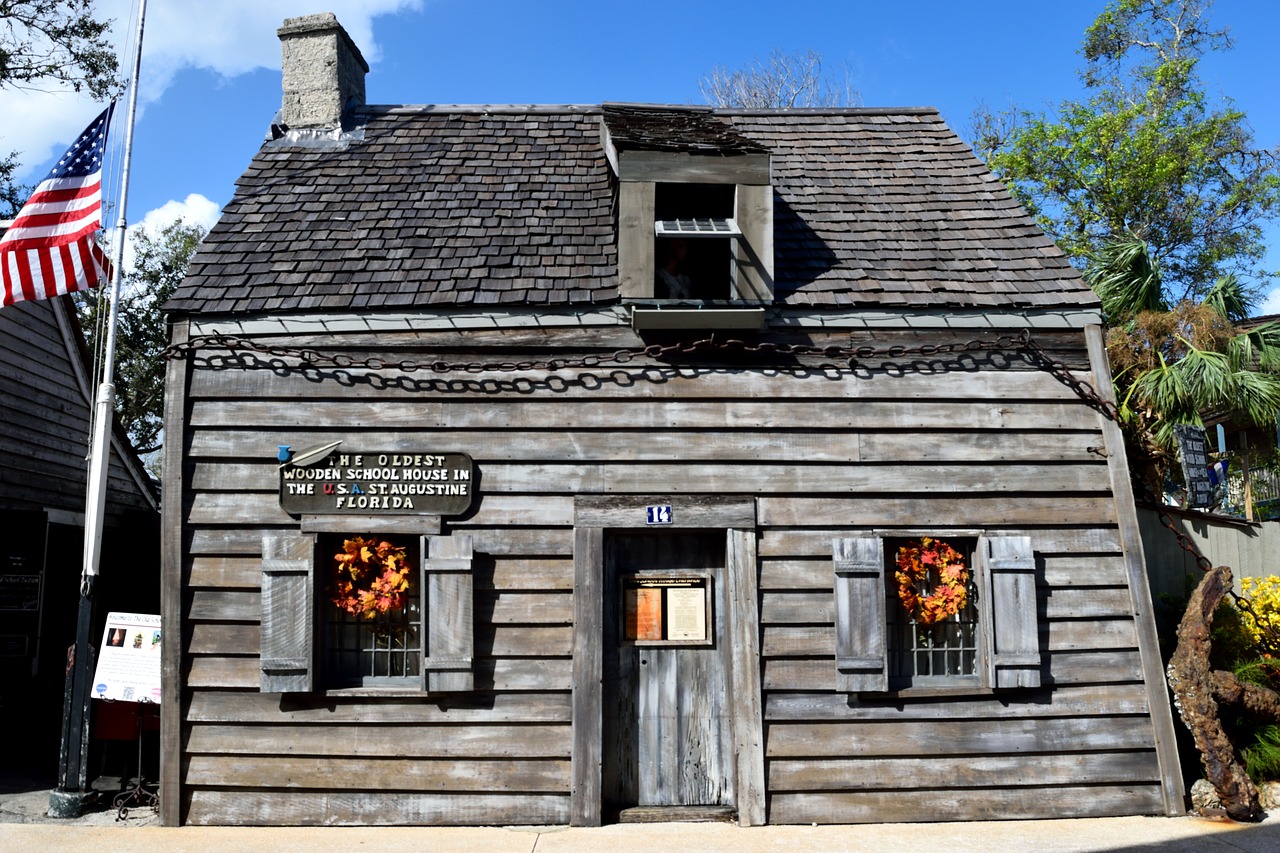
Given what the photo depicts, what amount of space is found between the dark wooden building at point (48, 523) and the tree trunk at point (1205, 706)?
330 inches

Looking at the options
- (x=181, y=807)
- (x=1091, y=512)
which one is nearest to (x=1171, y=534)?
(x=1091, y=512)

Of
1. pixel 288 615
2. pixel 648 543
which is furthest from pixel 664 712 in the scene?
pixel 288 615

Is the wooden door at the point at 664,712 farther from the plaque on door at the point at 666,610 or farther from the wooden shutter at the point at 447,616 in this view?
the wooden shutter at the point at 447,616

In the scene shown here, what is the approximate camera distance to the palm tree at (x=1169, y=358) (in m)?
9.30

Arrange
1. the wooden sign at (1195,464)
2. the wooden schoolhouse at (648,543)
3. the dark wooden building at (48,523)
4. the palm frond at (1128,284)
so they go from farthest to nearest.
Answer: the palm frond at (1128,284)
the dark wooden building at (48,523)
the wooden sign at (1195,464)
the wooden schoolhouse at (648,543)

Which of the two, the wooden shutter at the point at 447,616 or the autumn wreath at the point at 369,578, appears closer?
the wooden shutter at the point at 447,616

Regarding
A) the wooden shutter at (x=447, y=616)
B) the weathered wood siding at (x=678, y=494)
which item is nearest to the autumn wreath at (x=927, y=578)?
the weathered wood siding at (x=678, y=494)

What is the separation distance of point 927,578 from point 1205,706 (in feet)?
6.36

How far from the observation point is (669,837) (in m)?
6.06

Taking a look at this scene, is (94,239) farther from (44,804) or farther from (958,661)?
(958,661)

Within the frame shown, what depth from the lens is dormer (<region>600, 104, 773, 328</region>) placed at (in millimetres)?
6715

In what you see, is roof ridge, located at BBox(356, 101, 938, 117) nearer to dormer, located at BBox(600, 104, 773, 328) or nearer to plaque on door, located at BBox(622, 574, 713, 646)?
dormer, located at BBox(600, 104, 773, 328)

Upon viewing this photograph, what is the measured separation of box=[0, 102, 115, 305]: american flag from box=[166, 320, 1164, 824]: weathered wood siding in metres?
1.32

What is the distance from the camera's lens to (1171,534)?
823 cm
